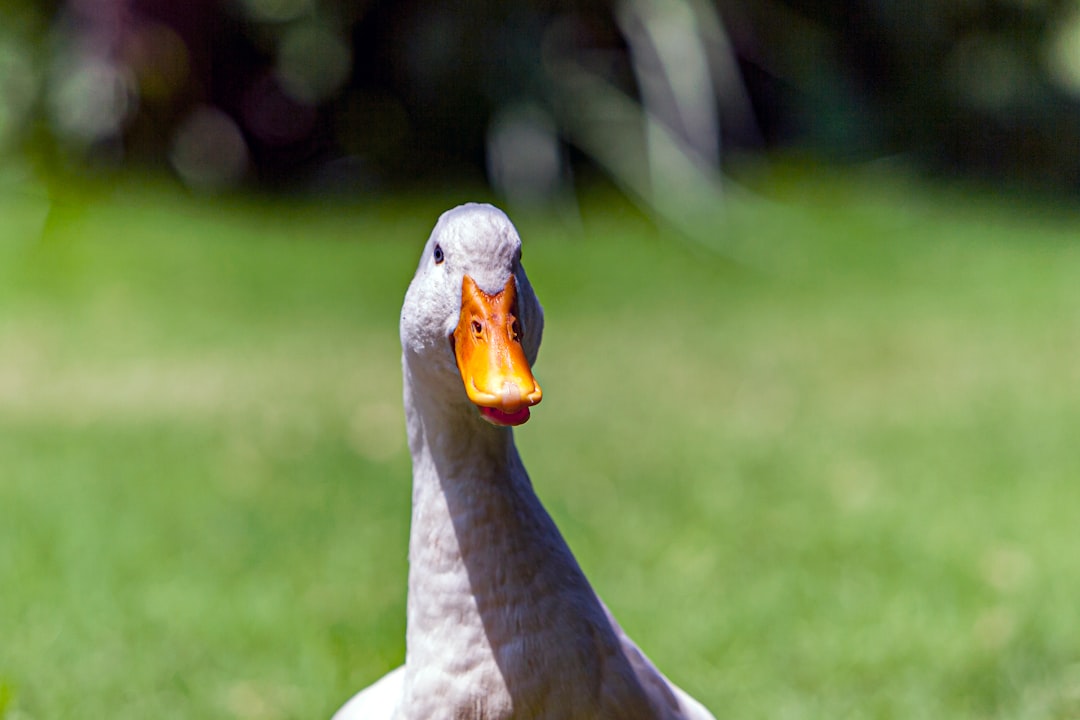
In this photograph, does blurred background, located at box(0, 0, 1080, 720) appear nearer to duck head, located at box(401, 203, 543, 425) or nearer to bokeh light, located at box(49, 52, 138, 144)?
bokeh light, located at box(49, 52, 138, 144)

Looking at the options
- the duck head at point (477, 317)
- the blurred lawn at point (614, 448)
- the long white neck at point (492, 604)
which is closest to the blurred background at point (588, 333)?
the blurred lawn at point (614, 448)

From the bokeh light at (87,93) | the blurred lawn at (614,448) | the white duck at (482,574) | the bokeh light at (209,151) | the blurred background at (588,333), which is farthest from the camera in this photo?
the bokeh light at (209,151)

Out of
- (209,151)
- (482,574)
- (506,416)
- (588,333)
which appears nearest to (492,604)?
(482,574)

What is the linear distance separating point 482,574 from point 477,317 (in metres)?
0.37

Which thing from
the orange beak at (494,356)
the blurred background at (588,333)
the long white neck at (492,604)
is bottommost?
the long white neck at (492,604)

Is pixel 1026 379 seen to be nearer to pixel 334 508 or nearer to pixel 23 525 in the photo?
pixel 334 508

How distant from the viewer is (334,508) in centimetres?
357

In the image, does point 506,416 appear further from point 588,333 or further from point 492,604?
point 588,333

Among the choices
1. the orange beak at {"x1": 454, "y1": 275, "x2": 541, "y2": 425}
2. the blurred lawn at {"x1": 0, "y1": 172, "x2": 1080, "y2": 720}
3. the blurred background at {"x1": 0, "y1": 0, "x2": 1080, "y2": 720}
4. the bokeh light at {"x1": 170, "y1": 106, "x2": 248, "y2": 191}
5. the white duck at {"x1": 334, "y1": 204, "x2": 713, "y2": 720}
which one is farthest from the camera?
the bokeh light at {"x1": 170, "y1": 106, "x2": 248, "y2": 191}

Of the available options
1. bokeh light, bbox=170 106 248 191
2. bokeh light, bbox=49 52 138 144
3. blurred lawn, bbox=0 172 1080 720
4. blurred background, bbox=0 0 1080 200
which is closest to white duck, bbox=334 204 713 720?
blurred lawn, bbox=0 172 1080 720

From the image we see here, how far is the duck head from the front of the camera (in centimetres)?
134

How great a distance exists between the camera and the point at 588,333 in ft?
17.3

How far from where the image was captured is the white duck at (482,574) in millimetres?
1496

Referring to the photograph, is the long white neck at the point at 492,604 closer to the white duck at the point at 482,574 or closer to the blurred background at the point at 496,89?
the white duck at the point at 482,574
